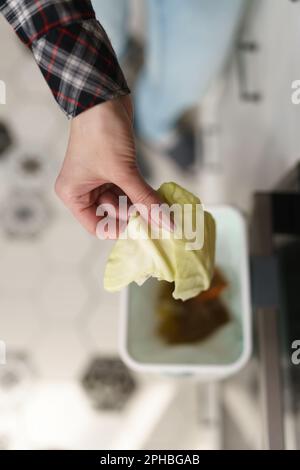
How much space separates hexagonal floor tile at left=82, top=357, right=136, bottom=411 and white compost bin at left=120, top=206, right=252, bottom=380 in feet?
1.46

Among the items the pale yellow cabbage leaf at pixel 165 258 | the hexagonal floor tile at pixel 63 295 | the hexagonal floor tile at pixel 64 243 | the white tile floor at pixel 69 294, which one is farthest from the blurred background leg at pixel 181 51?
the pale yellow cabbage leaf at pixel 165 258

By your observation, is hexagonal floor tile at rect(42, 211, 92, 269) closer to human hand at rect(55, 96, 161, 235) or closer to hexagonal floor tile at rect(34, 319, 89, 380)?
hexagonal floor tile at rect(34, 319, 89, 380)

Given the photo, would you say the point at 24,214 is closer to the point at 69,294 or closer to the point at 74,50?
the point at 69,294

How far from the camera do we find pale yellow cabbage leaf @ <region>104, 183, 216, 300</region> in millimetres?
356

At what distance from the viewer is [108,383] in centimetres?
104

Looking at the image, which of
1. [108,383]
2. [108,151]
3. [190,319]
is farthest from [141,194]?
[108,383]

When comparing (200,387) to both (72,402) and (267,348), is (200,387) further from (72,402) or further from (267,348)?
(267,348)

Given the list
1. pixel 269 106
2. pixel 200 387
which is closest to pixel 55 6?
pixel 269 106

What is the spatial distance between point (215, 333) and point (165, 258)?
315mm

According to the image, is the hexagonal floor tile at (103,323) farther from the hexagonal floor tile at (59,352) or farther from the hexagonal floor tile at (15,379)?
the hexagonal floor tile at (15,379)

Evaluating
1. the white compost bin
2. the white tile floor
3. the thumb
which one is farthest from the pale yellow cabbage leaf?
the white tile floor

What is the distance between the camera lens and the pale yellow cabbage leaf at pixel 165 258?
36 centimetres

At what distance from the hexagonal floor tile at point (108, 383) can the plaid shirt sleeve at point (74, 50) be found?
0.81 meters
